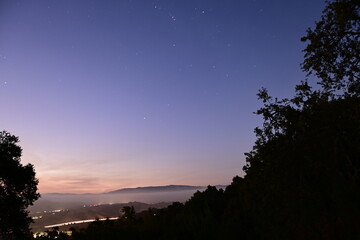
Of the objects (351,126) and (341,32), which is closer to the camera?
(351,126)

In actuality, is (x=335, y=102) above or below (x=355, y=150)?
above

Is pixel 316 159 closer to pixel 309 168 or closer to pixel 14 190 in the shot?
pixel 309 168

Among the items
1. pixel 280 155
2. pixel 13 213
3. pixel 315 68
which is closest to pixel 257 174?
pixel 280 155

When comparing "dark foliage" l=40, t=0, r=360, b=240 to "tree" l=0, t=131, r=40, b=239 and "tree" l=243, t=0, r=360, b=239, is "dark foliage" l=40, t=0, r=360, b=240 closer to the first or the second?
"tree" l=243, t=0, r=360, b=239

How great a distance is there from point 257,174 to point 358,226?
3445 mm

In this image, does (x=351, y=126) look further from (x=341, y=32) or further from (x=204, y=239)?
(x=204, y=239)

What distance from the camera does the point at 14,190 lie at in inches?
827

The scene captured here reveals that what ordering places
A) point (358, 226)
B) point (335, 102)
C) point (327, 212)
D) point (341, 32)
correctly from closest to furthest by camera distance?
point (358, 226)
point (327, 212)
point (335, 102)
point (341, 32)

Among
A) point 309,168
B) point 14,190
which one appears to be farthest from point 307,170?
point 14,190

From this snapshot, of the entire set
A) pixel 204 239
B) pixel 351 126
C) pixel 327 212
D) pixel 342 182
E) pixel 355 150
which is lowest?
pixel 204 239

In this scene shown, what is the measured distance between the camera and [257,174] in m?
8.98

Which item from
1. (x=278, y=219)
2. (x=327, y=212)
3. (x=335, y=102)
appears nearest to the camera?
(x=327, y=212)

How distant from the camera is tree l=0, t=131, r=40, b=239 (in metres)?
20.0

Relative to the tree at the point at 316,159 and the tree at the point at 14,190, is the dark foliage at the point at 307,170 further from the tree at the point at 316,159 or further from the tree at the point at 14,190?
the tree at the point at 14,190
